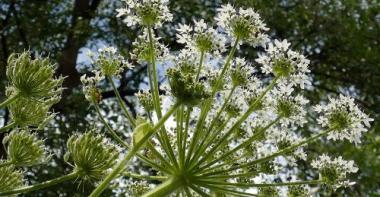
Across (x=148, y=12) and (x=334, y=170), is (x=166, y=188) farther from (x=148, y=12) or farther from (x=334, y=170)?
(x=334, y=170)

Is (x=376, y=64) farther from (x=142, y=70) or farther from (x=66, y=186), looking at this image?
(x=66, y=186)

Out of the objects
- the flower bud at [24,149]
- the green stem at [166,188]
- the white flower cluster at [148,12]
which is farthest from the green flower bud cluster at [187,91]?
the white flower cluster at [148,12]

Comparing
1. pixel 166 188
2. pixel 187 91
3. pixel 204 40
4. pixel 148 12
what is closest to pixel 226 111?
pixel 204 40

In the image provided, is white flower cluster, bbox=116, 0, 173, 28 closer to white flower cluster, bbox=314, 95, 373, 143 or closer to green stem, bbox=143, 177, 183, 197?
white flower cluster, bbox=314, 95, 373, 143

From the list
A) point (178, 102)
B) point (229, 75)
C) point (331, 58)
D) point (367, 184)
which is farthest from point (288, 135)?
point (331, 58)

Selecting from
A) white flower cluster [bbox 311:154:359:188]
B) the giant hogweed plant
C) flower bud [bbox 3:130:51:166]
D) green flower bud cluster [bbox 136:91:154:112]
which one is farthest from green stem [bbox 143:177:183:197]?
white flower cluster [bbox 311:154:359:188]

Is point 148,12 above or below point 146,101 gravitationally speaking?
above
